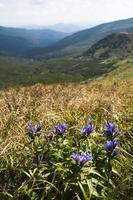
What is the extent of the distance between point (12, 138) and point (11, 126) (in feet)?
3.00

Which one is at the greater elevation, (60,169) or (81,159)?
(81,159)

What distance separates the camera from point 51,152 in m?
5.92

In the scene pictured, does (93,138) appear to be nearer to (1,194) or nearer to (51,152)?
(51,152)

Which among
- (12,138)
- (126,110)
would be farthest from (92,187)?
(126,110)

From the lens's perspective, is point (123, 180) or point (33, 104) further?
point (33, 104)

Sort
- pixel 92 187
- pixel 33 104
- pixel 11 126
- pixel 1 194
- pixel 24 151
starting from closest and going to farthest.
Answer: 1. pixel 92 187
2. pixel 1 194
3. pixel 24 151
4. pixel 11 126
5. pixel 33 104

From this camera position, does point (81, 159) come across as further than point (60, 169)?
No

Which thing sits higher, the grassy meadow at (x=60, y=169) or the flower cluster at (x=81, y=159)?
the flower cluster at (x=81, y=159)

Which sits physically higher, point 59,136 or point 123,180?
point 59,136

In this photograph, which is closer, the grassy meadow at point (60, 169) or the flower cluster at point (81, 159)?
the flower cluster at point (81, 159)

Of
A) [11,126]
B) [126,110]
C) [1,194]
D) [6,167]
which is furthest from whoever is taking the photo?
[126,110]

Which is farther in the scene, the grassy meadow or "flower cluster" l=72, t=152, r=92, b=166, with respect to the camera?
the grassy meadow

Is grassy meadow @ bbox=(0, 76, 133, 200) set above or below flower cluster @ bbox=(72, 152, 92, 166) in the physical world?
below

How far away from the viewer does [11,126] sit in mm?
7984
